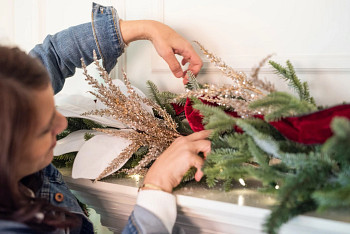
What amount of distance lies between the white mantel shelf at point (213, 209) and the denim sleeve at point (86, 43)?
1.08ft

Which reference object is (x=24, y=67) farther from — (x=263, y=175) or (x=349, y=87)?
(x=349, y=87)

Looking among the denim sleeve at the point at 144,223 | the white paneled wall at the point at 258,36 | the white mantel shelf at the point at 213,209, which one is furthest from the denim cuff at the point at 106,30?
the denim sleeve at the point at 144,223

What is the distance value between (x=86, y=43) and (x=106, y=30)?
0.07 meters

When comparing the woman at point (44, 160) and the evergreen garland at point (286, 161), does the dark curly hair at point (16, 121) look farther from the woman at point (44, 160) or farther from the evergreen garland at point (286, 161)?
the evergreen garland at point (286, 161)

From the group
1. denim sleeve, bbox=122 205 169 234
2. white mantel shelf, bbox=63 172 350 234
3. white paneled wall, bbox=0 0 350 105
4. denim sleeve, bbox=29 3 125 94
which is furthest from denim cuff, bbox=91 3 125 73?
denim sleeve, bbox=122 205 169 234

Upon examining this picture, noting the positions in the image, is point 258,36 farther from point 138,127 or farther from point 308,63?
point 138,127

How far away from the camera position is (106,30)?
0.89 m

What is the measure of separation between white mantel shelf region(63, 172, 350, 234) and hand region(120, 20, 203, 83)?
325 mm

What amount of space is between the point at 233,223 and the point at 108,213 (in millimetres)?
359

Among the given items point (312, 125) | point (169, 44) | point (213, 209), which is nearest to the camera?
point (312, 125)

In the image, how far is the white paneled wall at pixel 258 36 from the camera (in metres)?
0.75

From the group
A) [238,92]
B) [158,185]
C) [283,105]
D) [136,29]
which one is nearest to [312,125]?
[283,105]

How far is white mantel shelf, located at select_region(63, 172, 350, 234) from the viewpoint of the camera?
0.51m

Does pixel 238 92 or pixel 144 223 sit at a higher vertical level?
pixel 238 92
